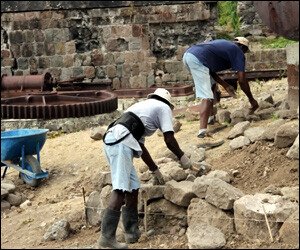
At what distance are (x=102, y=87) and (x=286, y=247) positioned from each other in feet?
33.3

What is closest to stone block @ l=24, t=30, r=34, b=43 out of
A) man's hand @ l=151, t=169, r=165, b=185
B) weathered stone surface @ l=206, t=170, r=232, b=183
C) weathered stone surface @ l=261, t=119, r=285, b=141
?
weathered stone surface @ l=261, t=119, r=285, b=141

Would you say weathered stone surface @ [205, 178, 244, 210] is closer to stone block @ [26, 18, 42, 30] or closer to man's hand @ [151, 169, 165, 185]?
man's hand @ [151, 169, 165, 185]

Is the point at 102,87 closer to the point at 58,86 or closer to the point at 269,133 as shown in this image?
the point at 58,86

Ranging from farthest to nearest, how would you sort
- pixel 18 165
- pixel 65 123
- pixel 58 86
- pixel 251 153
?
pixel 58 86, pixel 65 123, pixel 18 165, pixel 251 153

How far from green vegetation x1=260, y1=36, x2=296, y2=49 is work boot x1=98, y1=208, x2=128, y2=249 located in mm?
11657

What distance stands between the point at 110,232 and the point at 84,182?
104 inches

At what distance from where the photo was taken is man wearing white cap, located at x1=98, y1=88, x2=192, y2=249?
650 cm

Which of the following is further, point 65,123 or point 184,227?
point 65,123

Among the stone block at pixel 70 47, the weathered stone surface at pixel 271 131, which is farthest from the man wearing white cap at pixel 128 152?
the stone block at pixel 70 47

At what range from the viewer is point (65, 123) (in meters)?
12.6

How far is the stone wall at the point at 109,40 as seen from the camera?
52.2ft

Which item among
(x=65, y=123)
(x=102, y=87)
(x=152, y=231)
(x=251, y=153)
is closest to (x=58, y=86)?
(x=102, y=87)

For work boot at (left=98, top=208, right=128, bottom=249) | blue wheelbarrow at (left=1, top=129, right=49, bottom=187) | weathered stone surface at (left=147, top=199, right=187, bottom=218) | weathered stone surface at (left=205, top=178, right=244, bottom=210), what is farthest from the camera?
blue wheelbarrow at (left=1, top=129, right=49, bottom=187)

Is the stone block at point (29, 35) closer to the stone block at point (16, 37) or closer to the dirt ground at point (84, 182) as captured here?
the stone block at point (16, 37)
